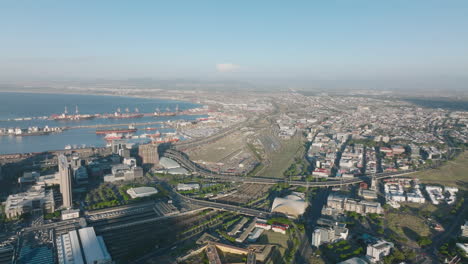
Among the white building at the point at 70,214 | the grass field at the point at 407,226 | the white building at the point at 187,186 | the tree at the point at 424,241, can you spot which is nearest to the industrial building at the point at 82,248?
the white building at the point at 70,214

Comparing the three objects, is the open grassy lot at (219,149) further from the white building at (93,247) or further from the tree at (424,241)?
the tree at (424,241)

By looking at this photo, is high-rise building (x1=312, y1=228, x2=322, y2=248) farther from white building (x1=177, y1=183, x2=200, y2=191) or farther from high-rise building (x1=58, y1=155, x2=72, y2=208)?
high-rise building (x1=58, y1=155, x2=72, y2=208)

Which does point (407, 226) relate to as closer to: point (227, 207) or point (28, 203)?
point (227, 207)

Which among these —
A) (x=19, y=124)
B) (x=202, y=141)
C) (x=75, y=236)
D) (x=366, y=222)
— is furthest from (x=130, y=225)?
(x=19, y=124)

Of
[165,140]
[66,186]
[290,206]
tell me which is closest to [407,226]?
[290,206]

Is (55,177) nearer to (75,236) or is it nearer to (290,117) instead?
(75,236)

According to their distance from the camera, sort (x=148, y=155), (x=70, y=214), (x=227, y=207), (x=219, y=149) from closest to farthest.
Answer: (x=70, y=214) → (x=227, y=207) → (x=148, y=155) → (x=219, y=149)

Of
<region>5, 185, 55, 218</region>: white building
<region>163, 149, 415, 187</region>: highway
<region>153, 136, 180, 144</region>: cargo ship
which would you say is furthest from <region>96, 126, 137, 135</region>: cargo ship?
<region>5, 185, 55, 218</region>: white building
